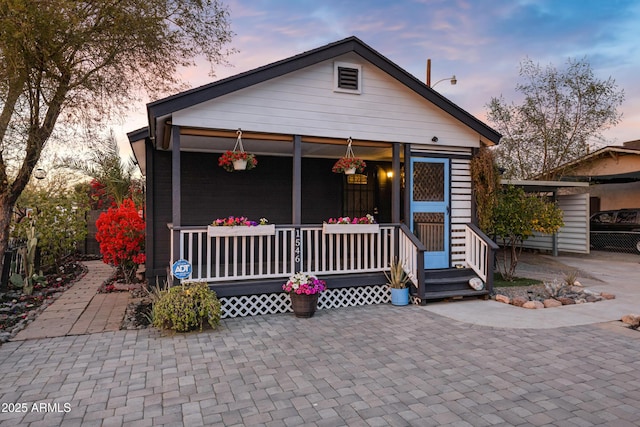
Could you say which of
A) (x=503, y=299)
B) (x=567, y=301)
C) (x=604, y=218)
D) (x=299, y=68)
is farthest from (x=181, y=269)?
(x=604, y=218)

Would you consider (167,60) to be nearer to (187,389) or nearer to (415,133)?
(415,133)

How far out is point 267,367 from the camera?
12.5ft

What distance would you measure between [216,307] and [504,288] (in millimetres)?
5548

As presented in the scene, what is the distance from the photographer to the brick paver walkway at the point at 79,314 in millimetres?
5012

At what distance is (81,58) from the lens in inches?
265

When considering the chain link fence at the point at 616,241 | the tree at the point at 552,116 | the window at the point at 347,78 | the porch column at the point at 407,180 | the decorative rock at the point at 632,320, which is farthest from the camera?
the tree at the point at 552,116

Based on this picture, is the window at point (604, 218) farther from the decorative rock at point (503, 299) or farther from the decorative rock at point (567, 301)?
the decorative rock at point (503, 299)

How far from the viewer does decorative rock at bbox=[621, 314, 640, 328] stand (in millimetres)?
5128

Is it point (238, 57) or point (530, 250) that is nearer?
point (238, 57)

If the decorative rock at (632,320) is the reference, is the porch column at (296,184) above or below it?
above

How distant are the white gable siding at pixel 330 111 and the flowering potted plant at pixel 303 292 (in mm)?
2284

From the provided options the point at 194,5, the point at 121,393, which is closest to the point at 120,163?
the point at 194,5

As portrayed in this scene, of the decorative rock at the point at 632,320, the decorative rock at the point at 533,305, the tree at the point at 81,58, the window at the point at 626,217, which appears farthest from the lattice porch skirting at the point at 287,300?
the window at the point at 626,217

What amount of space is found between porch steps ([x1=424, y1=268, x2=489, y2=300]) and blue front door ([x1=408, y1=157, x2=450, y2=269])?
24 centimetres
